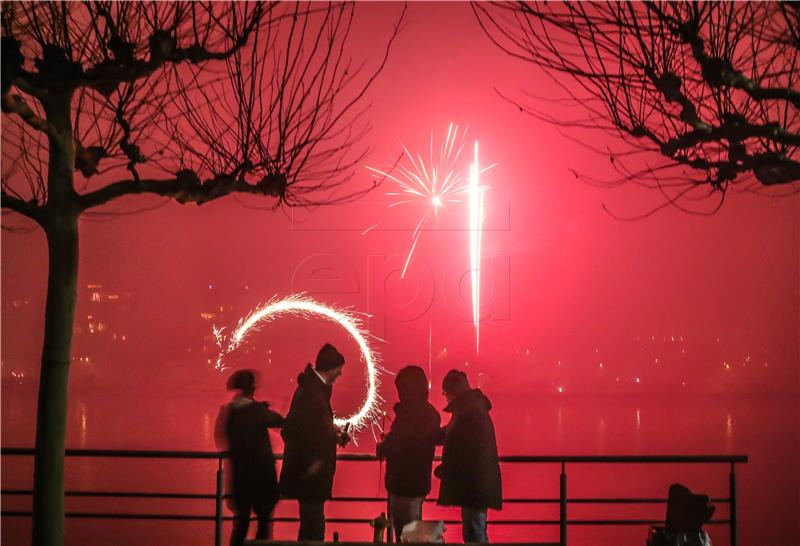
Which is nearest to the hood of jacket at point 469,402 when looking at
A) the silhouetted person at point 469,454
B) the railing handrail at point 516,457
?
the silhouetted person at point 469,454

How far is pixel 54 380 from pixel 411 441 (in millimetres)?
2556

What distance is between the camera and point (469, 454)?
675 cm

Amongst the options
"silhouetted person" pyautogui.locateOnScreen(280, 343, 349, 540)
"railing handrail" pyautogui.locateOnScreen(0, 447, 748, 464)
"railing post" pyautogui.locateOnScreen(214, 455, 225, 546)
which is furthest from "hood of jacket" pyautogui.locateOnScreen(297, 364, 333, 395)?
"railing post" pyautogui.locateOnScreen(214, 455, 225, 546)

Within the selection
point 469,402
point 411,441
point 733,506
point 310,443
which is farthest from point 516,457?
point 733,506

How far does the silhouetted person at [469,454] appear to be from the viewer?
22.1 feet

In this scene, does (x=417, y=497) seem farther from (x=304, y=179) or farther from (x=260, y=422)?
(x=304, y=179)

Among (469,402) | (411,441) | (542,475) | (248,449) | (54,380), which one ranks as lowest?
(542,475)

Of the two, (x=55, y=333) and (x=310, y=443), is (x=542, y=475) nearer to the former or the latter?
(x=310, y=443)

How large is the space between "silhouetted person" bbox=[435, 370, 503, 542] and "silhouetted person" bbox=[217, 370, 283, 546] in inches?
51.2

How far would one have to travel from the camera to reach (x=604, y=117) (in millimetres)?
7305

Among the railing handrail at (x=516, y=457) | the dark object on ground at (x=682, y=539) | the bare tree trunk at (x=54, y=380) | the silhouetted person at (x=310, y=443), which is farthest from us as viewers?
the silhouetted person at (x=310, y=443)

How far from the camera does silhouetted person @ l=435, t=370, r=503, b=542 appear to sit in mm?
6727

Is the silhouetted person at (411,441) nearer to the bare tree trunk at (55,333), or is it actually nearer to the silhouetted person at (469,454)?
the silhouetted person at (469,454)

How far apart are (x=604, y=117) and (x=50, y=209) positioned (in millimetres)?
4182
